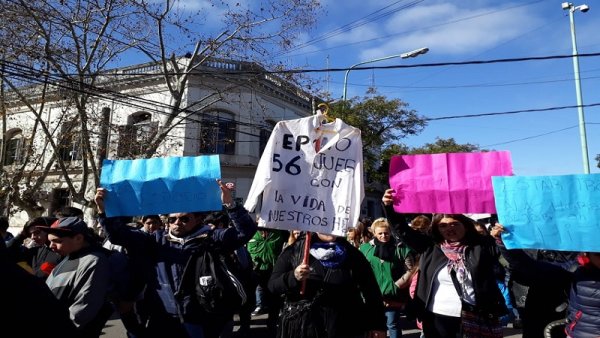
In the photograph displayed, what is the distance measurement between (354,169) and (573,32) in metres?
19.2

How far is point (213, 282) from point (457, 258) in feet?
6.34

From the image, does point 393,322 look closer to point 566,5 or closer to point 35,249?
point 35,249

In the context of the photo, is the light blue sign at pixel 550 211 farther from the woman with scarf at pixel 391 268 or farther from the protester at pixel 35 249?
the protester at pixel 35 249

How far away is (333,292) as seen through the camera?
336 centimetres

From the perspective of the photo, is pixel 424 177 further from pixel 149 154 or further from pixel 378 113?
pixel 378 113

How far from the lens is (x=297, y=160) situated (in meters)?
3.86

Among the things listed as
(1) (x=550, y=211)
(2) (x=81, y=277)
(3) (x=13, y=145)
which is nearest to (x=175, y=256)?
(2) (x=81, y=277)

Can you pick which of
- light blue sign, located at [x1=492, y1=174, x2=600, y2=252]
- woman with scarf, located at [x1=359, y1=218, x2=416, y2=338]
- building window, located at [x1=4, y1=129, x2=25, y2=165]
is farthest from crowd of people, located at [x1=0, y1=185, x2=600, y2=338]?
building window, located at [x1=4, y1=129, x2=25, y2=165]

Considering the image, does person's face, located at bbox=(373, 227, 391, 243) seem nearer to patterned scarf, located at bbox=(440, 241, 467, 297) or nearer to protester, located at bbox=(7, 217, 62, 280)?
patterned scarf, located at bbox=(440, 241, 467, 297)

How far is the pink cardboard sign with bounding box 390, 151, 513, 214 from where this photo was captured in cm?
379

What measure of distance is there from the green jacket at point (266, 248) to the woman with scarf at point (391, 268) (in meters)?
2.17

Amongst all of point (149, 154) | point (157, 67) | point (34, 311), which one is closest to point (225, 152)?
point (157, 67)

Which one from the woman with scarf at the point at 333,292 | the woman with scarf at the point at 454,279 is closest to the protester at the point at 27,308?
the woman with scarf at the point at 333,292

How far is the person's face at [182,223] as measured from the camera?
3975 mm
